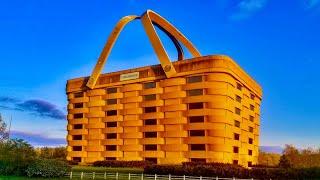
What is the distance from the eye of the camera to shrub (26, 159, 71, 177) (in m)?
53.4

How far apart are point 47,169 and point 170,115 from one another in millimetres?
27633

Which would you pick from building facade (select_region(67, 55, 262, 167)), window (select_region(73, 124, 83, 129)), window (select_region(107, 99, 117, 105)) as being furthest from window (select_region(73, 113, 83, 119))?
window (select_region(107, 99, 117, 105))

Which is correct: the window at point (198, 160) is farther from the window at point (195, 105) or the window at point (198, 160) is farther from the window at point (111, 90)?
the window at point (111, 90)

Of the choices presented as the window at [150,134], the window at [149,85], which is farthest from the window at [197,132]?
the window at [149,85]

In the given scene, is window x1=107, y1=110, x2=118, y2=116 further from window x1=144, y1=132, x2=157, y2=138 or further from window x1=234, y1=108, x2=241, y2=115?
window x1=234, y1=108, x2=241, y2=115

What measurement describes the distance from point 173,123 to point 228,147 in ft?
34.7

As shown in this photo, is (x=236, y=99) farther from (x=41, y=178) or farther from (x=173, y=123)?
(x=41, y=178)

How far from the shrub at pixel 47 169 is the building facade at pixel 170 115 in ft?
78.9

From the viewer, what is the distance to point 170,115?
246 feet

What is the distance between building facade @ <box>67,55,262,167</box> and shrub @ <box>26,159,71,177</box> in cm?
2405

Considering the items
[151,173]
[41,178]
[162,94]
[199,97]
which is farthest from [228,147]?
[41,178]

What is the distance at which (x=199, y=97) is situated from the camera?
7175cm

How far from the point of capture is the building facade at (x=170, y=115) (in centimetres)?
7088

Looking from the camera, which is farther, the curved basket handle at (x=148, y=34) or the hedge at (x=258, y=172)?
the curved basket handle at (x=148, y=34)
